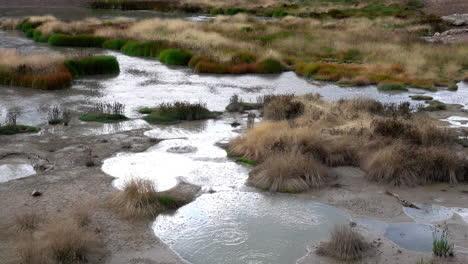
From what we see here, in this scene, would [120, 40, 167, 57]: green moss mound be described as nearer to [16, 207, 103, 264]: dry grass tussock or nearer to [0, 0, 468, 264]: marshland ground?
[0, 0, 468, 264]: marshland ground

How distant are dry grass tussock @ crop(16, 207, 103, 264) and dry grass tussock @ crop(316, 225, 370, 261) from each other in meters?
3.91

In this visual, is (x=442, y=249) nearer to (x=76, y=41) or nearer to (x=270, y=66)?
(x=270, y=66)

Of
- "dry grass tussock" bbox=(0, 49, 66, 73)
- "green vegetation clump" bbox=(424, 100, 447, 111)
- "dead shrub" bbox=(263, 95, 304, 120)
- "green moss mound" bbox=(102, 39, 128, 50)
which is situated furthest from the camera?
"green moss mound" bbox=(102, 39, 128, 50)

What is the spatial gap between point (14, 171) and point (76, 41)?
955 inches

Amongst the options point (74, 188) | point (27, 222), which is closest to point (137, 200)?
point (74, 188)

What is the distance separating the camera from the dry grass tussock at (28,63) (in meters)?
23.6

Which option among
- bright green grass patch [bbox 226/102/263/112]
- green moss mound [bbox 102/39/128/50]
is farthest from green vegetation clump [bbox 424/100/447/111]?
green moss mound [bbox 102/39/128/50]

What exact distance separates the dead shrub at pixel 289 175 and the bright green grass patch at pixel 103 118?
21.8 ft

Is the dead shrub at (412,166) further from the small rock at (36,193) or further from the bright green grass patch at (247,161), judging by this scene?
the small rock at (36,193)

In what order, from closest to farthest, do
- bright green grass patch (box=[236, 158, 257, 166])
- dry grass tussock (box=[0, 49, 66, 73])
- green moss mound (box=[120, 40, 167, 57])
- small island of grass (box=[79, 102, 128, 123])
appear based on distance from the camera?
bright green grass patch (box=[236, 158, 257, 166]) < small island of grass (box=[79, 102, 128, 123]) < dry grass tussock (box=[0, 49, 66, 73]) < green moss mound (box=[120, 40, 167, 57])

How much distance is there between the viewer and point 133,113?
18766mm

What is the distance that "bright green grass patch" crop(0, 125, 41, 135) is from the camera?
1557 centimetres

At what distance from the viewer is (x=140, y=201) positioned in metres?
10.5

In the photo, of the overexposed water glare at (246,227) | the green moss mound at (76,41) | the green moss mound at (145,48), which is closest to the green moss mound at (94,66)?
the green moss mound at (145,48)
